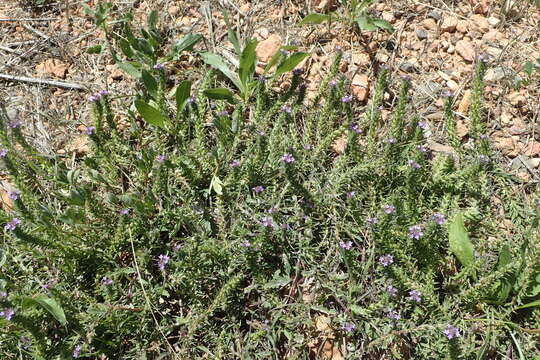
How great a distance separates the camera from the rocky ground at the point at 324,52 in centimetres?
Result: 362

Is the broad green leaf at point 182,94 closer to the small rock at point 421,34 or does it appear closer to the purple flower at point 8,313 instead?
the purple flower at point 8,313

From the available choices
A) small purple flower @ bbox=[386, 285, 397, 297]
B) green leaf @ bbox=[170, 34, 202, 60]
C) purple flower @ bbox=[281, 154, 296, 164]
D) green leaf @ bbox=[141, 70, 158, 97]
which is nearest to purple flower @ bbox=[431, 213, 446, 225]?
small purple flower @ bbox=[386, 285, 397, 297]

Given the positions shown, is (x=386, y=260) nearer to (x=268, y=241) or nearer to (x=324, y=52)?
(x=268, y=241)

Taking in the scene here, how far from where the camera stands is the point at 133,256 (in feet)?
9.93

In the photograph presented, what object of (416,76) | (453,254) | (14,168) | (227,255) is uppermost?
(14,168)

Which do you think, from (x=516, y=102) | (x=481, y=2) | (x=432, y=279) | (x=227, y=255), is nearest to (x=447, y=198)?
(x=432, y=279)

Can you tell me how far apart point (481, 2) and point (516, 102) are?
91cm

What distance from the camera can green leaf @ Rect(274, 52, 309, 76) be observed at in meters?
3.44

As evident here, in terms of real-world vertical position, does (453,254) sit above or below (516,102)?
below

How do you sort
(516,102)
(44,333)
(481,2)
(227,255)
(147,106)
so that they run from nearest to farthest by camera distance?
1. (44,333)
2. (227,255)
3. (147,106)
4. (516,102)
5. (481,2)

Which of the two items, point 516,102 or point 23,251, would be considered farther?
point 516,102

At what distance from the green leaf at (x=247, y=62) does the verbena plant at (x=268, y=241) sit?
6cm

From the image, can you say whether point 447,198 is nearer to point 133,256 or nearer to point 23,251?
point 133,256

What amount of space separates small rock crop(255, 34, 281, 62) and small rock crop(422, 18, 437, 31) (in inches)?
43.0
